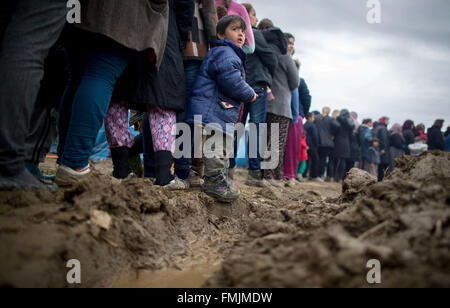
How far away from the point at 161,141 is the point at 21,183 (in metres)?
0.94

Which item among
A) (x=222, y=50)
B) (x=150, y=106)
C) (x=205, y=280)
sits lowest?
(x=205, y=280)

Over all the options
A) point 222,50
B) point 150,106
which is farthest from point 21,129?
point 222,50

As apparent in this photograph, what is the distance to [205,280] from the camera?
3.75 feet

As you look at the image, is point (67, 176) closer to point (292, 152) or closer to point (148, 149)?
point (148, 149)

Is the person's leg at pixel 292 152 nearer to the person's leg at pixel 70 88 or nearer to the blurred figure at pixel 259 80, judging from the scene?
the blurred figure at pixel 259 80

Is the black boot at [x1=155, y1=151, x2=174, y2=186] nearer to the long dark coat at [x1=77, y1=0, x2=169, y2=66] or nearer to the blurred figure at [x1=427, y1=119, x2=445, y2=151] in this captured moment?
the long dark coat at [x1=77, y1=0, x2=169, y2=66]

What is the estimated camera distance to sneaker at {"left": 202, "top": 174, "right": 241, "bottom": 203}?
207 centimetres

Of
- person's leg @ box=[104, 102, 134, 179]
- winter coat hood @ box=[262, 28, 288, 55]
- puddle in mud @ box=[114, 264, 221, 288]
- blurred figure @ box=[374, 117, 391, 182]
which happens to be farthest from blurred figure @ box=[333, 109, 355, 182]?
puddle in mud @ box=[114, 264, 221, 288]

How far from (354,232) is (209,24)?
2.11m

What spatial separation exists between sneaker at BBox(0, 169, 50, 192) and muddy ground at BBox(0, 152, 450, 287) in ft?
0.15

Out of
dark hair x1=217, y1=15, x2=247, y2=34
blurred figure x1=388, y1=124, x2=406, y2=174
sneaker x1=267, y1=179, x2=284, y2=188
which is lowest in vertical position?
sneaker x1=267, y1=179, x2=284, y2=188

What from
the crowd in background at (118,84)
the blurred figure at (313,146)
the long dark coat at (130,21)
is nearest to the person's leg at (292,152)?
the blurred figure at (313,146)
